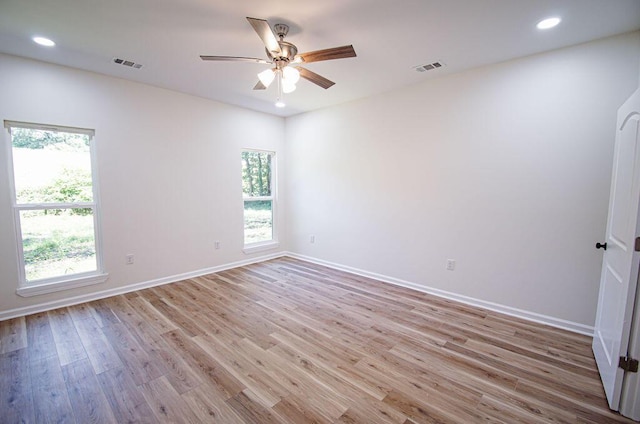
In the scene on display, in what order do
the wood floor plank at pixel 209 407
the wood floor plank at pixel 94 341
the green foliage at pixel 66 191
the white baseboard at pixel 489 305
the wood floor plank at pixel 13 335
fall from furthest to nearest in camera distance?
1. the green foliage at pixel 66 191
2. the white baseboard at pixel 489 305
3. the wood floor plank at pixel 13 335
4. the wood floor plank at pixel 94 341
5. the wood floor plank at pixel 209 407

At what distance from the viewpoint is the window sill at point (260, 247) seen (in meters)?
4.91

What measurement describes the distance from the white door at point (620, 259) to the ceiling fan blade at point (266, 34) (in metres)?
2.45

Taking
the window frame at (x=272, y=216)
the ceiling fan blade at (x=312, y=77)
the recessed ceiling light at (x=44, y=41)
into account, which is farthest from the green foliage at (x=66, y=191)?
the ceiling fan blade at (x=312, y=77)

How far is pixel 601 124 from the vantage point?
247cm

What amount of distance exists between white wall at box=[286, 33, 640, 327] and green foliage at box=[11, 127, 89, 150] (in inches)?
135

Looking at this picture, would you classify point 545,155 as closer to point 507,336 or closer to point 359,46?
point 507,336

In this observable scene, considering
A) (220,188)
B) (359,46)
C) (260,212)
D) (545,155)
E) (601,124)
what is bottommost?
(260,212)

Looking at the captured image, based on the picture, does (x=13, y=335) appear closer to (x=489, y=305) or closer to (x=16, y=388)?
(x=16, y=388)

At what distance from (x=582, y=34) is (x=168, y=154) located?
472 centimetres

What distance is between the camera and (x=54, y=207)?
3131mm

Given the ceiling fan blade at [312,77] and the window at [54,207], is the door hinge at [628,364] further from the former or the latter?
the window at [54,207]

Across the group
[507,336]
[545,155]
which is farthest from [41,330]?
[545,155]

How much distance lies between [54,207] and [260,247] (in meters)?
2.84

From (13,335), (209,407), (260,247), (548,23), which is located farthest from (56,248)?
(548,23)
